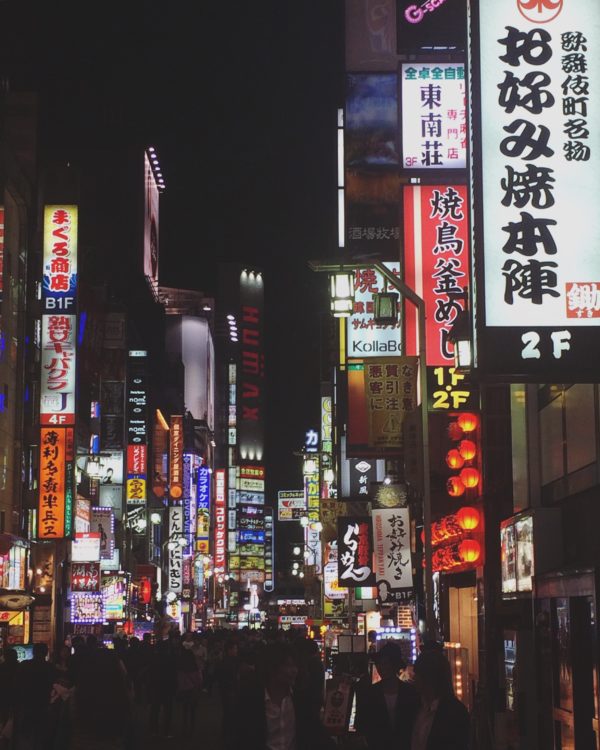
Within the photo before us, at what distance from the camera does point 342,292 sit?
2006 centimetres

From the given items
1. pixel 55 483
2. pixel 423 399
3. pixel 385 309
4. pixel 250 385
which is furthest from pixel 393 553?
pixel 250 385

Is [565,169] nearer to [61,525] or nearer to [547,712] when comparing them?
[547,712]

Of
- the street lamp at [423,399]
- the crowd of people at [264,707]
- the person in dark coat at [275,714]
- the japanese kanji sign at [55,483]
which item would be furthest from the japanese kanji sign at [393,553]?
the person in dark coat at [275,714]

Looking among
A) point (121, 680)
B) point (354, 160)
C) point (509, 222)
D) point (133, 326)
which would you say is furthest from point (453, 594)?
point (133, 326)

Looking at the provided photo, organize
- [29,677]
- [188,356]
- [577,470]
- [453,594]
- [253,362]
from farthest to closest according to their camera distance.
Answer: [253,362]
[188,356]
[453,594]
[577,470]
[29,677]

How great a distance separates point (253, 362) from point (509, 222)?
160780 mm

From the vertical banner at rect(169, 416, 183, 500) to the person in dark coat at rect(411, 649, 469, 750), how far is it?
7831 centimetres

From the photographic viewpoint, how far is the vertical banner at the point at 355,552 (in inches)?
1256

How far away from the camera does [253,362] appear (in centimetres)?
17262

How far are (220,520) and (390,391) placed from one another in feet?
356

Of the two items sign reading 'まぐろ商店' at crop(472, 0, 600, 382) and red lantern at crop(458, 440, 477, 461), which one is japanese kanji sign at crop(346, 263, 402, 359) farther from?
sign reading 'まぐろ商店' at crop(472, 0, 600, 382)

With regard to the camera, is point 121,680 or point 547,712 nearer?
point 121,680

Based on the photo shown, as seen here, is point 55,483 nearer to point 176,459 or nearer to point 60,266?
point 60,266

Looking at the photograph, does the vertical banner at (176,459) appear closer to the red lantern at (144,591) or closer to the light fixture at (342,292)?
the red lantern at (144,591)
